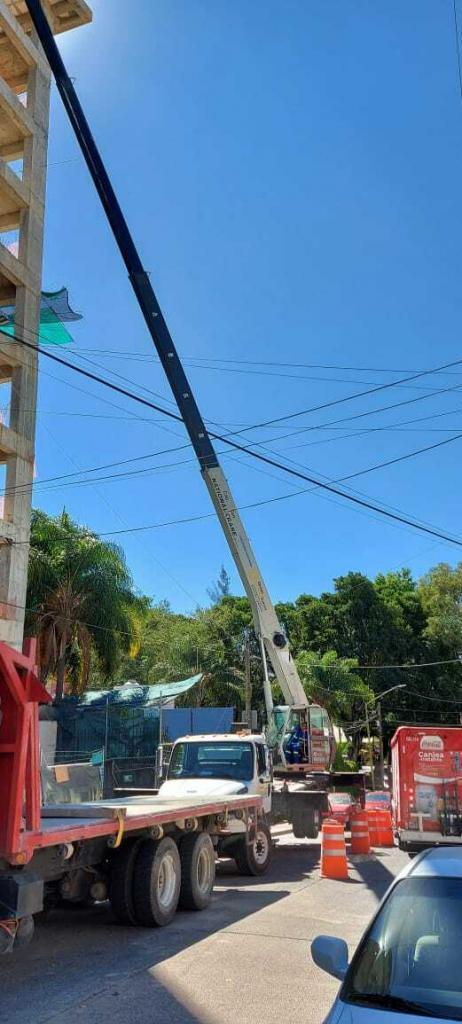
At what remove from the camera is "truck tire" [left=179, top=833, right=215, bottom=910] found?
368 inches

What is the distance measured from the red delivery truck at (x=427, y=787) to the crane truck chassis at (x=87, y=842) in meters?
2.97

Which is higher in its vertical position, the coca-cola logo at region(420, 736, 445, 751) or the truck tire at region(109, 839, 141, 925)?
the coca-cola logo at region(420, 736, 445, 751)

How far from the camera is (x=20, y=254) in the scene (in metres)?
23.7

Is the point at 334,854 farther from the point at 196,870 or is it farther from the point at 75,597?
the point at 75,597

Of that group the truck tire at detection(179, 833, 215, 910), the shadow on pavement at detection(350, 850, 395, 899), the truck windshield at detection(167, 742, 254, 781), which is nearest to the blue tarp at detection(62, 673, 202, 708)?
the truck windshield at detection(167, 742, 254, 781)

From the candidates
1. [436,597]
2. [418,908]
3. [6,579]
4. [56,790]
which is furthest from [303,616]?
[418,908]

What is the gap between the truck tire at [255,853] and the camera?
1236 centimetres

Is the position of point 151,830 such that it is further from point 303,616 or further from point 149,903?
point 303,616

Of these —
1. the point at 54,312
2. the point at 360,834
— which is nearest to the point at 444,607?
the point at 54,312

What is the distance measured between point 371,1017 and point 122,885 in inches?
233

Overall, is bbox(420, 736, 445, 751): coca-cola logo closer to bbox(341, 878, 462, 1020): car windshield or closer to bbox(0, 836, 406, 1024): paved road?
bbox(0, 836, 406, 1024): paved road

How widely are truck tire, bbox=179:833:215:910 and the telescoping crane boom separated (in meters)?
7.42

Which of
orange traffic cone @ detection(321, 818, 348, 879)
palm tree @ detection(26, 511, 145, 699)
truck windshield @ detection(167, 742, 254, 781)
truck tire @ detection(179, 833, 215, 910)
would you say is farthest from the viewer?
palm tree @ detection(26, 511, 145, 699)

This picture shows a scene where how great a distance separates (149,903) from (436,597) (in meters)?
49.5
